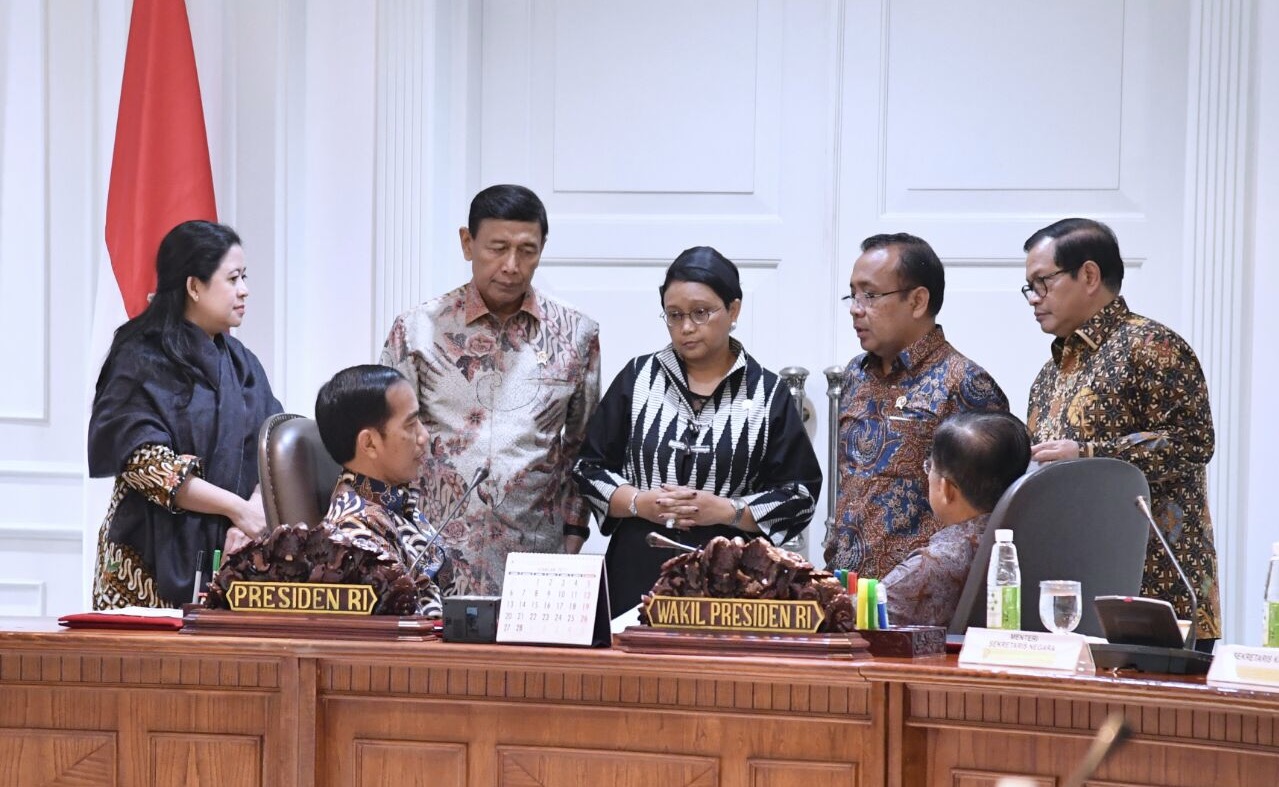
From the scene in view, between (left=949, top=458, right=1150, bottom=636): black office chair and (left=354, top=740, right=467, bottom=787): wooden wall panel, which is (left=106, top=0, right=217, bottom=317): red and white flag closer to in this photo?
(left=354, top=740, right=467, bottom=787): wooden wall panel

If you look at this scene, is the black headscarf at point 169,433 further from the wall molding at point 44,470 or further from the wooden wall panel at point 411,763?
the wall molding at point 44,470

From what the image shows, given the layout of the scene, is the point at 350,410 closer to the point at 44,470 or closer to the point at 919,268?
the point at 919,268

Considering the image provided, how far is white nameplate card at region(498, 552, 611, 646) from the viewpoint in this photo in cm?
235

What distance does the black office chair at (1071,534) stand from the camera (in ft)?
8.48

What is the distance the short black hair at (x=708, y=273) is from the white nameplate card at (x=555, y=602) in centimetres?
105

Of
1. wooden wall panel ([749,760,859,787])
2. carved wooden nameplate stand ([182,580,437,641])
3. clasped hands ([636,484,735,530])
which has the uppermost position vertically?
clasped hands ([636,484,735,530])

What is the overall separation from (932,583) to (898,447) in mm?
580

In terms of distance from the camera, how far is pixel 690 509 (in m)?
3.16

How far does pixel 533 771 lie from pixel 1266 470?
7.88 ft

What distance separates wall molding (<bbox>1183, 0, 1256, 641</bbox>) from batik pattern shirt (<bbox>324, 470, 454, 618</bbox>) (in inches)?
88.2

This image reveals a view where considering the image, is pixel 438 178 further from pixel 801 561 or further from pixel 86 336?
pixel 801 561

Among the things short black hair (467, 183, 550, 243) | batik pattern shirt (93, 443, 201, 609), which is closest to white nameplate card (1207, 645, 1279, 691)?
short black hair (467, 183, 550, 243)

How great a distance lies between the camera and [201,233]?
3.53 meters

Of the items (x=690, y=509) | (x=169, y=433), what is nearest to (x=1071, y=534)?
(x=690, y=509)
